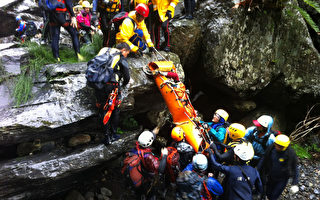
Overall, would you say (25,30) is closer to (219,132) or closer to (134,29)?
(134,29)

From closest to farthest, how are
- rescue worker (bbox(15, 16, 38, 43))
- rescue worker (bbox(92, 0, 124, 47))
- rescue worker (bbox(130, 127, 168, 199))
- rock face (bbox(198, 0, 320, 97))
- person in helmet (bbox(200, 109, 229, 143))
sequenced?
rescue worker (bbox(130, 127, 168, 199)) < person in helmet (bbox(200, 109, 229, 143)) < rescue worker (bbox(92, 0, 124, 47)) < rock face (bbox(198, 0, 320, 97)) < rescue worker (bbox(15, 16, 38, 43))

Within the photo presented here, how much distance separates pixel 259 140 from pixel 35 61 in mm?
5538

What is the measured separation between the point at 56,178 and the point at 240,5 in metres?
7.09

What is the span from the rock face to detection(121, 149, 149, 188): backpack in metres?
4.33

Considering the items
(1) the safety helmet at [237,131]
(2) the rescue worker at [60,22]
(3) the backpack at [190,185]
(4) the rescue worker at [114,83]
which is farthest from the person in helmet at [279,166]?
(2) the rescue worker at [60,22]

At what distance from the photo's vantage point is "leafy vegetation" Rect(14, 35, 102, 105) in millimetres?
4161

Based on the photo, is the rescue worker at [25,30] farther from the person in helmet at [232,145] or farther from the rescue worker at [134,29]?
the person in helmet at [232,145]

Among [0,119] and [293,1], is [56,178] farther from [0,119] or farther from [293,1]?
[293,1]

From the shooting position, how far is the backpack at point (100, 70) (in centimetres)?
369

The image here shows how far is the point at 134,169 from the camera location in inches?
151

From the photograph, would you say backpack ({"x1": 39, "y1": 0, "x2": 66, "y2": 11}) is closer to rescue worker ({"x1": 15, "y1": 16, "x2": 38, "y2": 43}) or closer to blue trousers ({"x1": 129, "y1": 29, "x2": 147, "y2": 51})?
blue trousers ({"x1": 129, "y1": 29, "x2": 147, "y2": 51})

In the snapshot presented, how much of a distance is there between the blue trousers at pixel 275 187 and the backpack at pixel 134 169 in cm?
279

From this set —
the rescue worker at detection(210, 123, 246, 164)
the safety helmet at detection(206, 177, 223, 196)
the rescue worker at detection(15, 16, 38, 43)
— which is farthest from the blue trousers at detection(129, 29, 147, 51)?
the rescue worker at detection(15, 16, 38, 43)

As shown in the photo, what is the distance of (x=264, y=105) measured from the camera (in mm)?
8391
